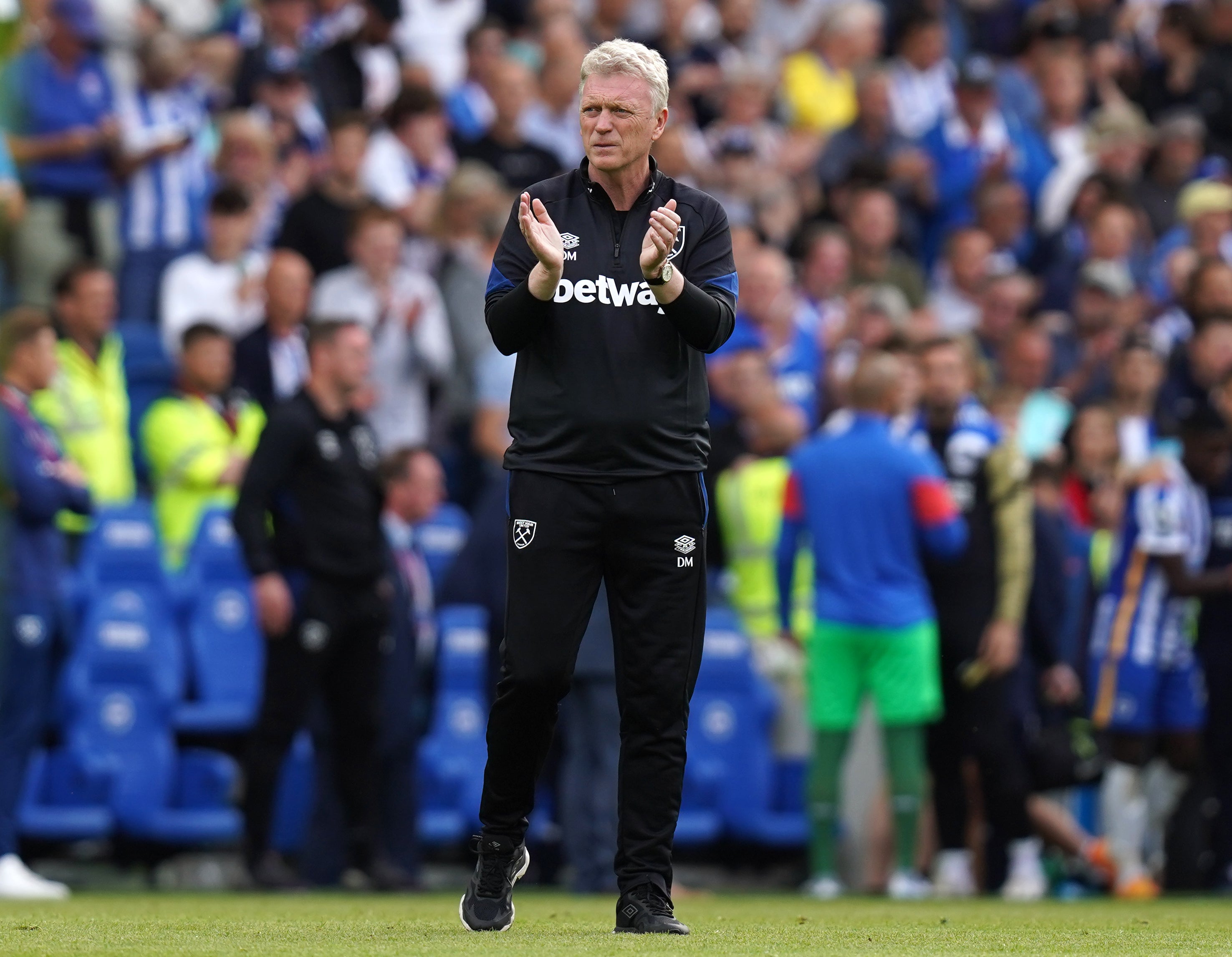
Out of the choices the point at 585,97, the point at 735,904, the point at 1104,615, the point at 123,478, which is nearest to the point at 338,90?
the point at 123,478

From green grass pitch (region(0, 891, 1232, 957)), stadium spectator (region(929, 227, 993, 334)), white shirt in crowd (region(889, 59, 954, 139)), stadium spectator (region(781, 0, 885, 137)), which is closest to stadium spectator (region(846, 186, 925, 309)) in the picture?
stadium spectator (region(929, 227, 993, 334))

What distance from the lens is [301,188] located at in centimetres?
1488

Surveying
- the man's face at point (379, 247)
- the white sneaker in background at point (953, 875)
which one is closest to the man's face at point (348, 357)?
the man's face at point (379, 247)

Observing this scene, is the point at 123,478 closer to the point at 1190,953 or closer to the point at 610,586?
the point at 610,586

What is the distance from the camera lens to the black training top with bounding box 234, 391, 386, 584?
1088 cm

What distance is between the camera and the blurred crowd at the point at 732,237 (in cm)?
1226

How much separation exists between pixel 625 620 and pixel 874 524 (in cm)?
511

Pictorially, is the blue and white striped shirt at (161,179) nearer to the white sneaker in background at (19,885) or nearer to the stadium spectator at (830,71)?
the white sneaker in background at (19,885)

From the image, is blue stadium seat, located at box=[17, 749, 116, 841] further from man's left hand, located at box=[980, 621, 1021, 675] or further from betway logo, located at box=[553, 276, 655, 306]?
betway logo, located at box=[553, 276, 655, 306]

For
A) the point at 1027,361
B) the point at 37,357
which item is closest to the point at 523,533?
the point at 37,357

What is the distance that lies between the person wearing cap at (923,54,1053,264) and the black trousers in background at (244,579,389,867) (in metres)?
7.57

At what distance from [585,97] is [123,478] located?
646 cm

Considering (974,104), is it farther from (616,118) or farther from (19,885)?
(616,118)

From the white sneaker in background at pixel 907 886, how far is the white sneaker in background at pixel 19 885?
13.0ft
